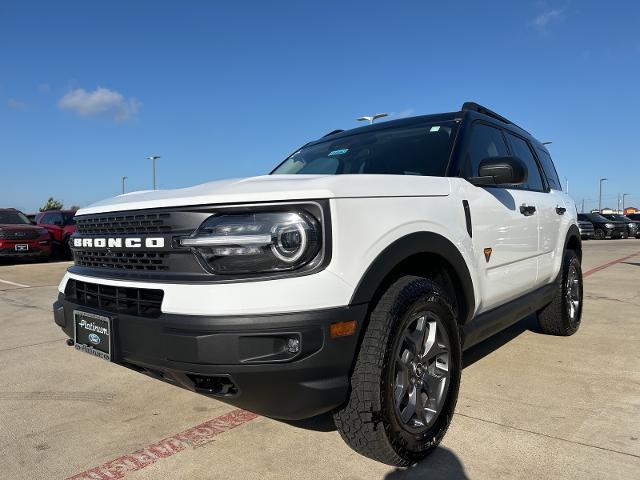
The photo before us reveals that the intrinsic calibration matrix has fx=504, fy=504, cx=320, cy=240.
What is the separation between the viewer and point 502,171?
280 centimetres

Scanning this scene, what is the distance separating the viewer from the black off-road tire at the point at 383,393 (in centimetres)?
205

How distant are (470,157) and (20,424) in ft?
10.1

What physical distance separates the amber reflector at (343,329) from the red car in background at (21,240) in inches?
522

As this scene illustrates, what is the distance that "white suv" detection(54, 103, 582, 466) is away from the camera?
1.89m

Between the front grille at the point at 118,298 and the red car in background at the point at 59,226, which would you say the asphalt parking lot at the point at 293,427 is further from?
the red car in background at the point at 59,226

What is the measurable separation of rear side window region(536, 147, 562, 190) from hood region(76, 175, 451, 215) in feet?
8.68

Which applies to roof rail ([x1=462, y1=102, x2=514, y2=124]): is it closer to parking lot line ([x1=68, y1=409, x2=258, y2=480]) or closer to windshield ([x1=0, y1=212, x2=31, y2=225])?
parking lot line ([x1=68, y1=409, x2=258, y2=480])

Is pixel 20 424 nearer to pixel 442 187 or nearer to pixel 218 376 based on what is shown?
pixel 218 376

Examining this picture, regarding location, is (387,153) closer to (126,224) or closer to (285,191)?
(285,191)

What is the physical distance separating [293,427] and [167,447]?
652mm

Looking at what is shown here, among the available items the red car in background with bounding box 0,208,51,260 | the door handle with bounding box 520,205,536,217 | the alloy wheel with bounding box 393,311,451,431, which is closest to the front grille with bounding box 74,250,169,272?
the alloy wheel with bounding box 393,311,451,431

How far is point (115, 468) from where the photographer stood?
2324mm

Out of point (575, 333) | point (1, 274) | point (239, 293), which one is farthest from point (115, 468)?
point (1, 274)

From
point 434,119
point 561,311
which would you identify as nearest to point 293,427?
point 434,119
